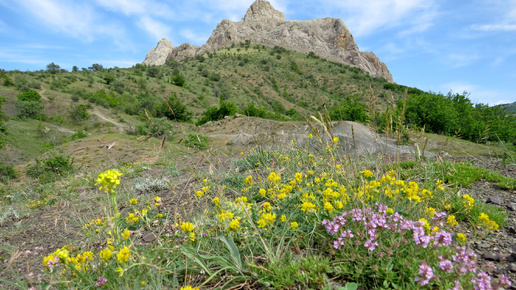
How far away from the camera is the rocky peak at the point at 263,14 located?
109438mm

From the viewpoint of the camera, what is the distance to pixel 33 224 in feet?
14.6

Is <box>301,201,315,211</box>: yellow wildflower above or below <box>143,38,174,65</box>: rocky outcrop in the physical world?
below

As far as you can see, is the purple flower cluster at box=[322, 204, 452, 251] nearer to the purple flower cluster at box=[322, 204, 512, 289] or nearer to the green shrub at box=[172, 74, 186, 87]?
the purple flower cluster at box=[322, 204, 512, 289]

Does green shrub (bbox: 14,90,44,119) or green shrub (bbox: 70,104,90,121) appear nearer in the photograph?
green shrub (bbox: 14,90,44,119)

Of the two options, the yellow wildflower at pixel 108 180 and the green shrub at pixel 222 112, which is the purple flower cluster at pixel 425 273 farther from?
the green shrub at pixel 222 112

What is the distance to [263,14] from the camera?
367 feet

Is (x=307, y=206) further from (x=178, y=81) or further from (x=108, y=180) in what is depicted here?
(x=178, y=81)

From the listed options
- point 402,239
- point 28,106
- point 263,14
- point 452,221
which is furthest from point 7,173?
point 263,14

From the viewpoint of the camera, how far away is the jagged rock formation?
85438 millimetres

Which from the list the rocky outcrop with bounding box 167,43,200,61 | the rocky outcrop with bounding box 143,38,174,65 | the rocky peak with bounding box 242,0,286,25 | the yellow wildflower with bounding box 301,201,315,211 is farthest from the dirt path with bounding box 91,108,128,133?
the rocky peak with bounding box 242,0,286,25

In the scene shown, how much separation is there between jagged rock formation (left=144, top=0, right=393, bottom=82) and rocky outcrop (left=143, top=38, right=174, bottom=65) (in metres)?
8.65

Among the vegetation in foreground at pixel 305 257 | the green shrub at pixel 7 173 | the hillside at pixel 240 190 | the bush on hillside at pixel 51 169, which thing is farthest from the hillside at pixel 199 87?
the vegetation in foreground at pixel 305 257

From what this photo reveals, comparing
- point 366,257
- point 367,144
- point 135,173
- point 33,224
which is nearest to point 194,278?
point 366,257

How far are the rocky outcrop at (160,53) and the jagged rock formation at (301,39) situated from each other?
341 inches
